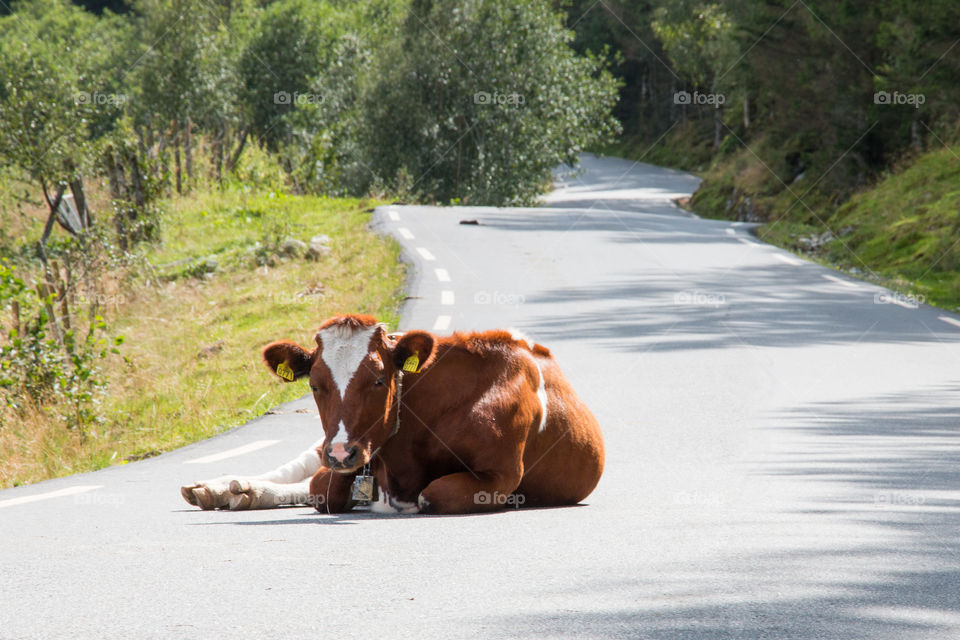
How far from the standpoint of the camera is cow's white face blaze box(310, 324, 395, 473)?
508 cm

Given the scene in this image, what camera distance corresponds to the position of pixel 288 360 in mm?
5379

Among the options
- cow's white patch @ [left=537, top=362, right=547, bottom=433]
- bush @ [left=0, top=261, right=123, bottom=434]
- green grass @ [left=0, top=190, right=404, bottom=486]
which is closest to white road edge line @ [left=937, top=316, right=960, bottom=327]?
green grass @ [left=0, top=190, right=404, bottom=486]

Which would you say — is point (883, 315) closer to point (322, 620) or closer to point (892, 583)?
point (892, 583)

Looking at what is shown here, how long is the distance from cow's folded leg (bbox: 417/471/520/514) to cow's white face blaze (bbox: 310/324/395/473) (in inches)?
14.9

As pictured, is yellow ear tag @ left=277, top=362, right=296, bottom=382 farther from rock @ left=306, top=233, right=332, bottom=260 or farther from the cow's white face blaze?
rock @ left=306, top=233, right=332, bottom=260

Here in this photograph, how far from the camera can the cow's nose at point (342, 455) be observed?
5055mm

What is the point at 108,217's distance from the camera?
79.5ft

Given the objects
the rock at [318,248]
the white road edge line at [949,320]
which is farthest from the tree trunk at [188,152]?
the white road edge line at [949,320]

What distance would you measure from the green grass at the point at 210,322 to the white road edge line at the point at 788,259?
23.2 feet

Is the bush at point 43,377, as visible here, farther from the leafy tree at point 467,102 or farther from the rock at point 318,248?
the leafy tree at point 467,102

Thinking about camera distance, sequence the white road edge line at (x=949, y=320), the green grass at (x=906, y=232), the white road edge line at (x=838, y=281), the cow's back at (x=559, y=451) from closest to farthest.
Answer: the cow's back at (x=559, y=451) → the white road edge line at (x=949, y=320) → the white road edge line at (x=838, y=281) → the green grass at (x=906, y=232)

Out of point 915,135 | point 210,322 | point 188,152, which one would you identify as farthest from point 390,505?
point 188,152

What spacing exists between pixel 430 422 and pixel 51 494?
2896mm

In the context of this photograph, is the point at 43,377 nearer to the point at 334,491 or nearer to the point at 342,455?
the point at 334,491
